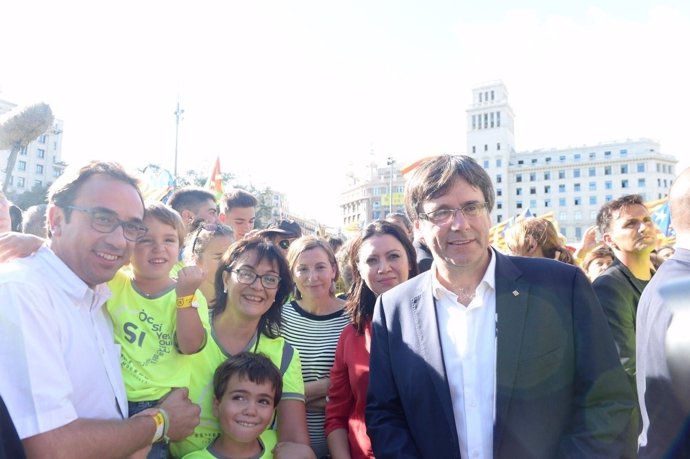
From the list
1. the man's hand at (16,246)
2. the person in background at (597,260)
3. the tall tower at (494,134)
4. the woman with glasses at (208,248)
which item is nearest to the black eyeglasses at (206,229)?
the woman with glasses at (208,248)

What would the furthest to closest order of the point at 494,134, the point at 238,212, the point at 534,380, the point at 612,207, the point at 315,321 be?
the point at 494,134 < the point at 238,212 < the point at 612,207 < the point at 315,321 < the point at 534,380

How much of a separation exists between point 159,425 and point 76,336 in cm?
66

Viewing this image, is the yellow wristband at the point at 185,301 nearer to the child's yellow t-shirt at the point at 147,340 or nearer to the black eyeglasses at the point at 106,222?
the child's yellow t-shirt at the point at 147,340

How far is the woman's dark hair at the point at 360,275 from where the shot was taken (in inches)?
146

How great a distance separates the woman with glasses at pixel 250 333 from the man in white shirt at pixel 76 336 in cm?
29

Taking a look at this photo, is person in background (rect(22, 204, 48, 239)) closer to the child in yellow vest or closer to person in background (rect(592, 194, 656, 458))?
the child in yellow vest

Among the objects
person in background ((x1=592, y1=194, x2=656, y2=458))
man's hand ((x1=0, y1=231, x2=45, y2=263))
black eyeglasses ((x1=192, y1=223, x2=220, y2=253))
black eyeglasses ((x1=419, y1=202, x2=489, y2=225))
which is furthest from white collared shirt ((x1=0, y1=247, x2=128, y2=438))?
person in background ((x1=592, y1=194, x2=656, y2=458))

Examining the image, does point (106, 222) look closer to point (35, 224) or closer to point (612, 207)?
point (35, 224)

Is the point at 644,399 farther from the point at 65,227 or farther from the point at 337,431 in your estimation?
the point at 65,227

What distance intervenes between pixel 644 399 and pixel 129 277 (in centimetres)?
300

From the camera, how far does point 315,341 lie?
3.96m

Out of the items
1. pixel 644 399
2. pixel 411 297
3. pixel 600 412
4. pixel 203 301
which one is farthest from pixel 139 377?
pixel 644 399

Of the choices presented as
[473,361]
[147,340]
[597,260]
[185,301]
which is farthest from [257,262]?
[597,260]

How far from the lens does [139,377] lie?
9.70 feet
